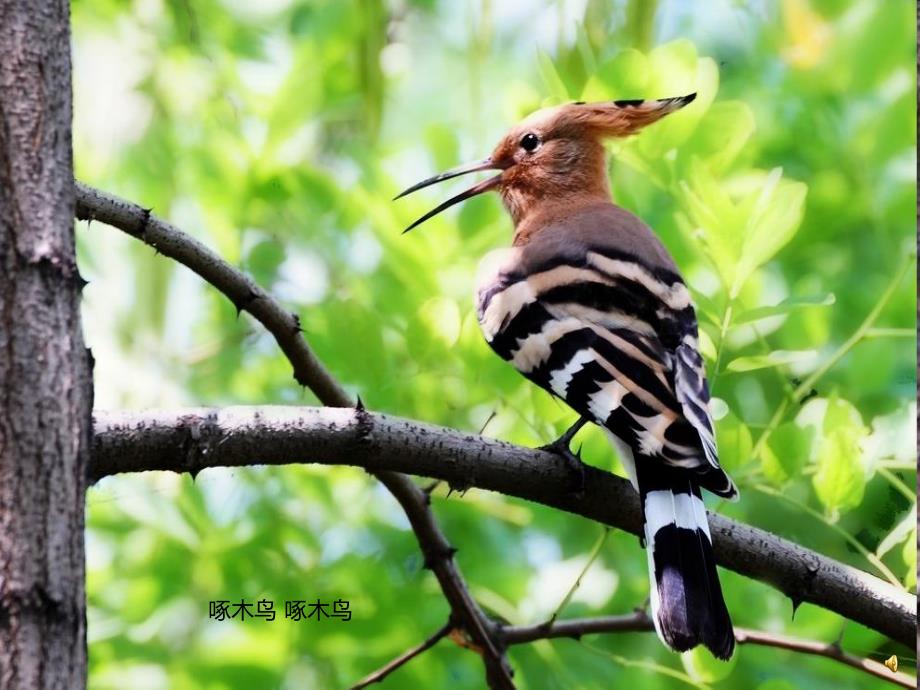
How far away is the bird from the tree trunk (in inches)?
35.8

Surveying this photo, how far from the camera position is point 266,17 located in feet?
13.8

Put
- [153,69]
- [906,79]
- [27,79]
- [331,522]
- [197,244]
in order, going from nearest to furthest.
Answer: [27,79]
[197,244]
[331,522]
[906,79]
[153,69]

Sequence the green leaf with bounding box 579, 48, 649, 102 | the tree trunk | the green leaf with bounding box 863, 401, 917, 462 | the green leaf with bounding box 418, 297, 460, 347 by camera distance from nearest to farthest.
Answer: the tree trunk → the green leaf with bounding box 863, 401, 917, 462 → the green leaf with bounding box 418, 297, 460, 347 → the green leaf with bounding box 579, 48, 649, 102

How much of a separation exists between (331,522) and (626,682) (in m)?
0.84

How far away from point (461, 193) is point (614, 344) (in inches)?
26.3

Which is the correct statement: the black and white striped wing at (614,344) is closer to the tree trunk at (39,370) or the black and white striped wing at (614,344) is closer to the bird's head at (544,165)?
the bird's head at (544,165)

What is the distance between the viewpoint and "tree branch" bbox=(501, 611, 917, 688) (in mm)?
1903

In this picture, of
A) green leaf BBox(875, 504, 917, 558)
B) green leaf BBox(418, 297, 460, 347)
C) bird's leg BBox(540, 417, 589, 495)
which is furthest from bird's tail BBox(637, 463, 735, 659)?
green leaf BBox(418, 297, 460, 347)

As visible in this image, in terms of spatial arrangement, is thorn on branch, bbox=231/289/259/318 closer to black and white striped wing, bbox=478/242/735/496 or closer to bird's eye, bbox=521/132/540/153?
black and white striped wing, bbox=478/242/735/496

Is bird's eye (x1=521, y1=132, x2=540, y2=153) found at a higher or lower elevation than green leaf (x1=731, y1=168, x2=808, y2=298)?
higher

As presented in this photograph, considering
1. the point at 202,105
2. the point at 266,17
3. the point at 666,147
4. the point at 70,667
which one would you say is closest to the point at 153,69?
the point at 202,105

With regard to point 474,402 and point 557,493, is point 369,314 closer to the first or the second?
point 474,402

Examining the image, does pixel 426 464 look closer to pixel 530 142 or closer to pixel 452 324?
pixel 452 324

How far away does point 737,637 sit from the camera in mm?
2000
